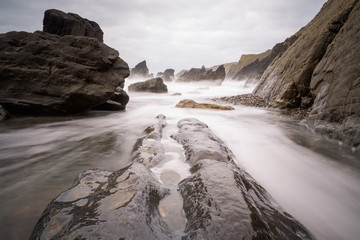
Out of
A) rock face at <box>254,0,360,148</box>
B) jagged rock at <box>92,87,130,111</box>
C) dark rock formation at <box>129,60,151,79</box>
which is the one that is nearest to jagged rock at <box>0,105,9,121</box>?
jagged rock at <box>92,87,130,111</box>

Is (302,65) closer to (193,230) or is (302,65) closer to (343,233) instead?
(343,233)

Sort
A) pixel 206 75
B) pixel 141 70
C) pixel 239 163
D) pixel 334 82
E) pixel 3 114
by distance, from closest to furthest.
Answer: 1. pixel 239 163
2. pixel 334 82
3. pixel 3 114
4. pixel 206 75
5. pixel 141 70

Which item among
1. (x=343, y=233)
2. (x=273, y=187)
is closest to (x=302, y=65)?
(x=273, y=187)

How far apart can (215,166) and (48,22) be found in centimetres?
1211

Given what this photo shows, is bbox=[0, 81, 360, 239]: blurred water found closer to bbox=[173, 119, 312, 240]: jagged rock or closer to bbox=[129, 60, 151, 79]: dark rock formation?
bbox=[173, 119, 312, 240]: jagged rock

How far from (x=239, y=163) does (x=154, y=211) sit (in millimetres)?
1793

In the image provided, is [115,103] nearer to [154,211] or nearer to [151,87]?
[154,211]

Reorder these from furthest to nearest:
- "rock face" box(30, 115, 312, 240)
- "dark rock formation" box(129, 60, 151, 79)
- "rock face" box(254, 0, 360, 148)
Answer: "dark rock formation" box(129, 60, 151, 79) < "rock face" box(254, 0, 360, 148) < "rock face" box(30, 115, 312, 240)

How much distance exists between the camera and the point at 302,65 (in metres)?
7.02

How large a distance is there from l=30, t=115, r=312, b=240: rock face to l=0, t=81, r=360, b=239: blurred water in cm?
38

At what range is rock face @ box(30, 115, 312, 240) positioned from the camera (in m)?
1.03

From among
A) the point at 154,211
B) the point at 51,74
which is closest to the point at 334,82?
the point at 154,211

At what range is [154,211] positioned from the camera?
1.31 metres

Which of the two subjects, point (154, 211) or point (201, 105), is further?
point (201, 105)
